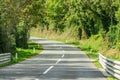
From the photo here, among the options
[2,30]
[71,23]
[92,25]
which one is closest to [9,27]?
[2,30]

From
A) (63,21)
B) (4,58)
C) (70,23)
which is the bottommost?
(4,58)

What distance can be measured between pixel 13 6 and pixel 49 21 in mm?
62582

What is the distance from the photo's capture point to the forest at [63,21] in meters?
44.3

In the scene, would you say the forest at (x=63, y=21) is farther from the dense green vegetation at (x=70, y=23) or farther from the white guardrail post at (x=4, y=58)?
the white guardrail post at (x=4, y=58)

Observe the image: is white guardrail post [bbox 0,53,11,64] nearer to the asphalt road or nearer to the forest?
the asphalt road

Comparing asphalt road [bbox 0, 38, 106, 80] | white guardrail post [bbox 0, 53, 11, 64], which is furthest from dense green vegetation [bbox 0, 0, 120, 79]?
asphalt road [bbox 0, 38, 106, 80]

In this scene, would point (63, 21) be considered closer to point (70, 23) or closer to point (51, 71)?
point (70, 23)

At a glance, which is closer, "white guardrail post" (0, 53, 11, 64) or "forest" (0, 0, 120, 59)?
"white guardrail post" (0, 53, 11, 64)

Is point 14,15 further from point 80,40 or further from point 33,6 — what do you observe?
point 80,40

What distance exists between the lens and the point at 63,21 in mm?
100188

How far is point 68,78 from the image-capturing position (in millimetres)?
21875

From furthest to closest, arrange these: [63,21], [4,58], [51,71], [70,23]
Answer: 1. [63,21]
2. [70,23]
3. [4,58]
4. [51,71]

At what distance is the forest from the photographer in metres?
44.3

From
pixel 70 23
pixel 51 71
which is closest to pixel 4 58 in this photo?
pixel 51 71
